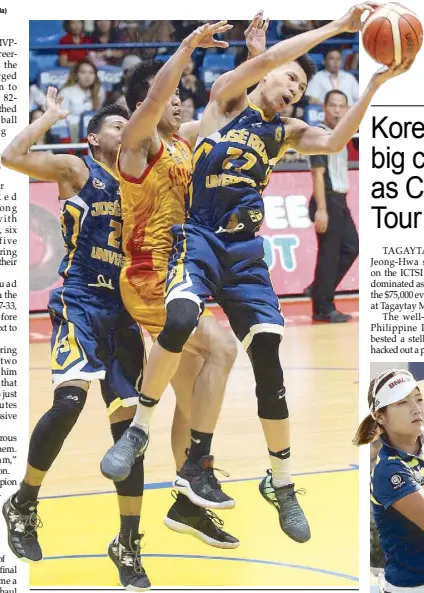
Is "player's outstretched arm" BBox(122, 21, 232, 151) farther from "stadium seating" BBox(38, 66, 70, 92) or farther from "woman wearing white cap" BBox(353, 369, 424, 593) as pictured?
"stadium seating" BBox(38, 66, 70, 92)

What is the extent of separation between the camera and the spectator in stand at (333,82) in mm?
9469

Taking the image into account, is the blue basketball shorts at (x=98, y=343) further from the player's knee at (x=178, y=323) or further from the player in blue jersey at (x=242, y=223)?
the player's knee at (x=178, y=323)

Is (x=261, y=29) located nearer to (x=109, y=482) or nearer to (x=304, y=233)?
(x=109, y=482)

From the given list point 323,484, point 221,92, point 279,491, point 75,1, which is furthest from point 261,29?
point 323,484

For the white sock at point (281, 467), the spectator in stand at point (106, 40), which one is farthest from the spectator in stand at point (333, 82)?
the white sock at point (281, 467)

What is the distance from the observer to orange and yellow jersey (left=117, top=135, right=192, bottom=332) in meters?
5.96

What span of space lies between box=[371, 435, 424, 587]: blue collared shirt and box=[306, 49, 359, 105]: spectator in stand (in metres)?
5.03

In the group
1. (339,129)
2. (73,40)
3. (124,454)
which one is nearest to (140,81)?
(339,129)

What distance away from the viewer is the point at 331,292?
35.9 feet

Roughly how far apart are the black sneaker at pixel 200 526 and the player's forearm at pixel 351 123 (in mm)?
2201

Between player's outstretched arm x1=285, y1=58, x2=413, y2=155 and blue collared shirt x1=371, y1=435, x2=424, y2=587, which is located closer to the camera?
blue collared shirt x1=371, y1=435, x2=424, y2=587

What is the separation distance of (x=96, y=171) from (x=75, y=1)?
1027 millimetres

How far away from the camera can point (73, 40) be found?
31.2ft

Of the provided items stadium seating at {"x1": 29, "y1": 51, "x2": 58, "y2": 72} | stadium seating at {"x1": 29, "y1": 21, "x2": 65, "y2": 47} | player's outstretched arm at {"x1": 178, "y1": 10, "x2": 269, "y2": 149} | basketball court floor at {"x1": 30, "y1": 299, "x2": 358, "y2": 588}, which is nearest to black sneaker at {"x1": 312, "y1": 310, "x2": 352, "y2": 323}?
basketball court floor at {"x1": 30, "y1": 299, "x2": 358, "y2": 588}
